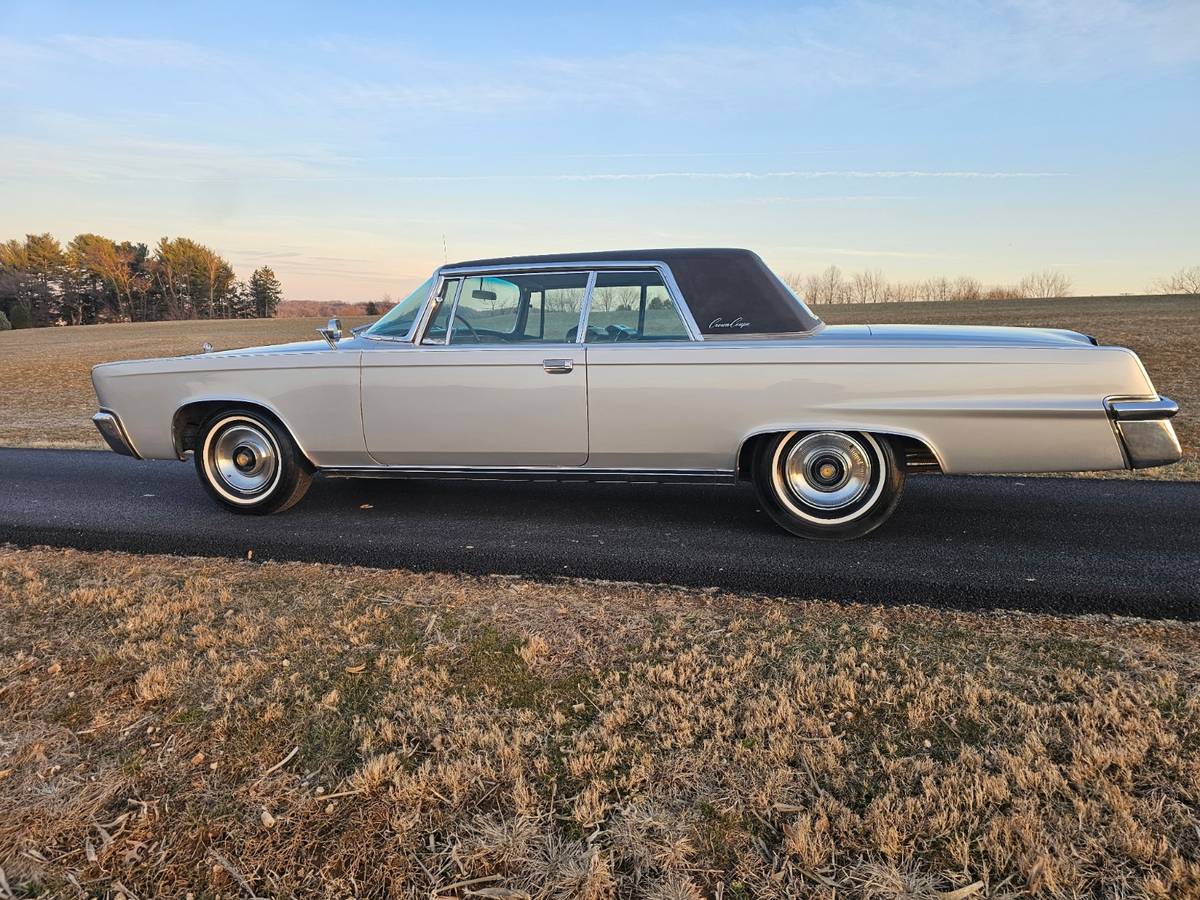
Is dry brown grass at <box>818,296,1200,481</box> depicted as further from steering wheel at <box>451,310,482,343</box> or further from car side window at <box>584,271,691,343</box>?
steering wheel at <box>451,310,482,343</box>

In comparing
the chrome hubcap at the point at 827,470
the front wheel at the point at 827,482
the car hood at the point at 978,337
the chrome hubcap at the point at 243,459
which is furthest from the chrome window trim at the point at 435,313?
the car hood at the point at 978,337

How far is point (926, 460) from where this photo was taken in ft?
14.8

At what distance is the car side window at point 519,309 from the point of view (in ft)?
16.2

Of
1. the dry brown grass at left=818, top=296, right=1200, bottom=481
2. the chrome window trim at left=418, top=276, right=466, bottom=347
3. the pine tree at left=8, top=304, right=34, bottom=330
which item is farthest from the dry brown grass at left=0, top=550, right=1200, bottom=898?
the pine tree at left=8, top=304, right=34, bottom=330

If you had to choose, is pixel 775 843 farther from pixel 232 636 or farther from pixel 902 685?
pixel 232 636

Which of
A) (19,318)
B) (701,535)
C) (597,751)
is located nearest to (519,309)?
(701,535)

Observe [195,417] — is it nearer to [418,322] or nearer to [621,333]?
[418,322]

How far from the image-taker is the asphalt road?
150 inches

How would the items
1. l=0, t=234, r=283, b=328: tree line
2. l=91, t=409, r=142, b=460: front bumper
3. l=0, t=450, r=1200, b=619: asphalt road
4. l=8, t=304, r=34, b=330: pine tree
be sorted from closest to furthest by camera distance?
l=0, t=450, r=1200, b=619: asphalt road
l=91, t=409, r=142, b=460: front bumper
l=8, t=304, r=34, b=330: pine tree
l=0, t=234, r=283, b=328: tree line

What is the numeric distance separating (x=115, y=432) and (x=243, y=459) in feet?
3.19

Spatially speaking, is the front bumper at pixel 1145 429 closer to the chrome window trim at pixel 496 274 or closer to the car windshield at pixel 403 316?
the chrome window trim at pixel 496 274

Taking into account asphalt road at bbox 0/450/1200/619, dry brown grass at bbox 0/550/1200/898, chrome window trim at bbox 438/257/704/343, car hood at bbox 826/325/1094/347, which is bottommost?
dry brown grass at bbox 0/550/1200/898

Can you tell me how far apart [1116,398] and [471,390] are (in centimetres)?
355

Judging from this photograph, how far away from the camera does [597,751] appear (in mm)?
2410
